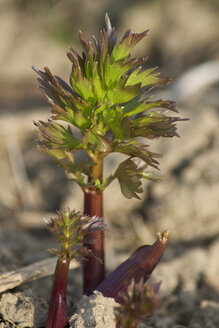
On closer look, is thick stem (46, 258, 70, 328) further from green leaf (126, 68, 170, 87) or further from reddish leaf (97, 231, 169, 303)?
green leaf (126, 68, 170, 87)

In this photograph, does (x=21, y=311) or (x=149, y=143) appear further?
(x=149, y=143)

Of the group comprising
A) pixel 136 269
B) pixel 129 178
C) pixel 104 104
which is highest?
pixel 104 104

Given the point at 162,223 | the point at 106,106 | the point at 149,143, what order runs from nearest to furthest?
the point at 106,106
the point at 162,223
the point at 149,143

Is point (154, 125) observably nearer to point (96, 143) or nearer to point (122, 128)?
point (122, 128)

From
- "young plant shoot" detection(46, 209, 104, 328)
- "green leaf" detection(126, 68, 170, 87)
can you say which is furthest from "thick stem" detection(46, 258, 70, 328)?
"green leaf" detection(126, 68, 170, 87)

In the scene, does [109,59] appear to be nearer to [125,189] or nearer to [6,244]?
[125,189]

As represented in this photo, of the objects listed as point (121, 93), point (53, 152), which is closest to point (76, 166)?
point (53, 152)
